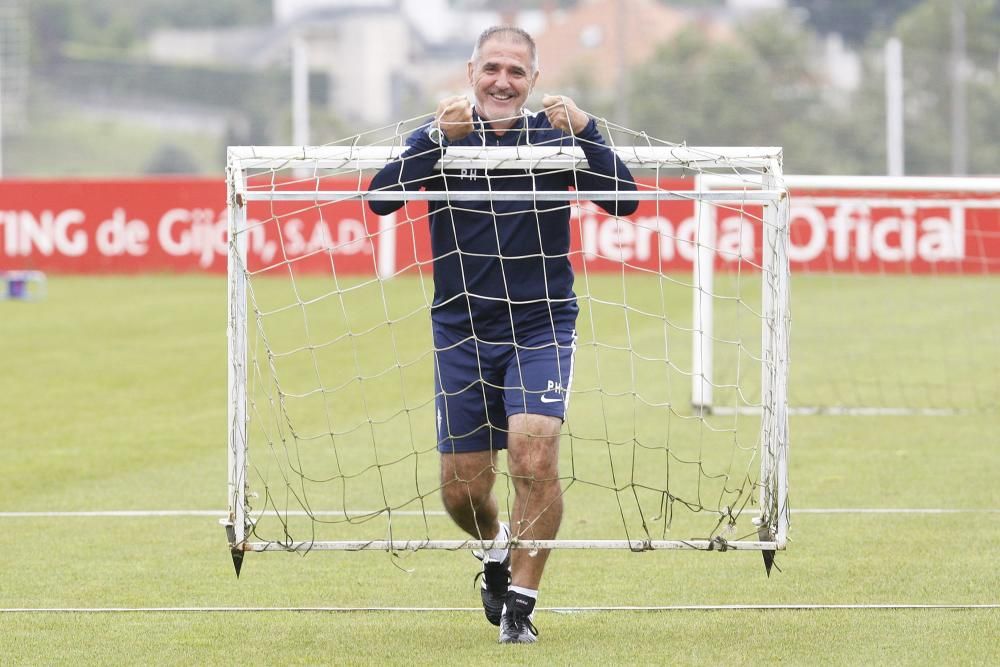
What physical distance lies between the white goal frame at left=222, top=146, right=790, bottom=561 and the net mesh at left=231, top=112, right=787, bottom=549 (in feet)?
0.08

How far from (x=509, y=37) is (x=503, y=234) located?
673 mm

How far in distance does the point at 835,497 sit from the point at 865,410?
13.2 ft

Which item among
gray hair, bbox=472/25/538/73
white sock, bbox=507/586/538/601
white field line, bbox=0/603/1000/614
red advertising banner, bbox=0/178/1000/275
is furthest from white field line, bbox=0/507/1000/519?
red advertising banner, bbox=0/178/1000/275

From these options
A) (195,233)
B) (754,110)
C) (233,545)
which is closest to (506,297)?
(233,545)

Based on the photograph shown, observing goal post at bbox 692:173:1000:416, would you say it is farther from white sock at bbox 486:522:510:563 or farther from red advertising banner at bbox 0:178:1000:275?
white sock at bbox 486:522:510:563

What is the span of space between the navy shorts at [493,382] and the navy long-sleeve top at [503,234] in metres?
0.05

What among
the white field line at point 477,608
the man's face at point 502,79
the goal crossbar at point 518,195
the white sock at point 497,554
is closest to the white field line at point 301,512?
the white field line at point 477,608

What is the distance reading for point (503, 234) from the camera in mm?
5898

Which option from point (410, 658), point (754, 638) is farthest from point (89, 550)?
point (754, 638)

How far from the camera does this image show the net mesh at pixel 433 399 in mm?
6461

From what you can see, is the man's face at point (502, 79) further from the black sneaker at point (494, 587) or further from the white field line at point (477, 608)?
the white field line at point (477, 608)

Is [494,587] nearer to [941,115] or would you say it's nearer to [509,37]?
[509,37]

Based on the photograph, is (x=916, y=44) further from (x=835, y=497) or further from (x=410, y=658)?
(x=410, y=658)

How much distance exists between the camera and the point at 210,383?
1468 cm
